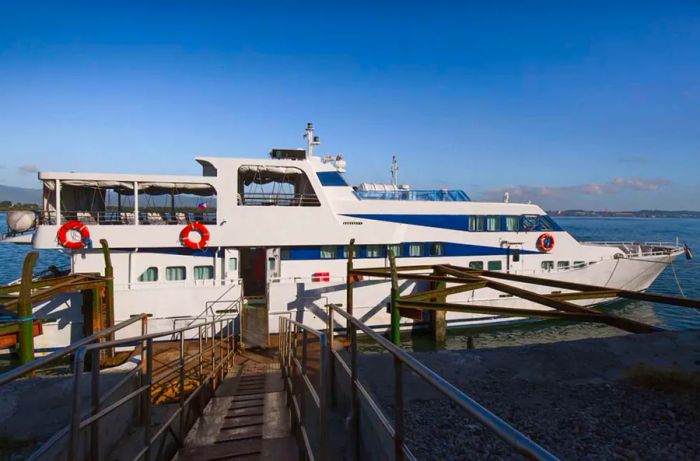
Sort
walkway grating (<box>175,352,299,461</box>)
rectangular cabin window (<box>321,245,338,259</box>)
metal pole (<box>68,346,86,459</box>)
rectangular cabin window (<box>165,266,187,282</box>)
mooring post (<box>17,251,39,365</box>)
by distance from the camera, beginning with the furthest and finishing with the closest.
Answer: rectangular cabin window (<box>321,245,338,259</box>), rectangular cabin window (<box>165,266,187,282</box>), mooring post (<box>17,251,39,365</box>), walkway grating (<box>175,352,299,461</box>), metal pole (<box>68,346,86,459</box>)

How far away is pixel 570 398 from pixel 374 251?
38.7ft

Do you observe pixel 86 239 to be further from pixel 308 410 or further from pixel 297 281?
pixel 308 410

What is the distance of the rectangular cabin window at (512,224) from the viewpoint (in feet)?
56.0

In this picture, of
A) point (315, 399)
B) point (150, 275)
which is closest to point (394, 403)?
point (315, 399)

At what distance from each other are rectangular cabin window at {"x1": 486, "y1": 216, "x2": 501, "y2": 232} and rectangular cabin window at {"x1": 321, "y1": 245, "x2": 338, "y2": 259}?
704cm

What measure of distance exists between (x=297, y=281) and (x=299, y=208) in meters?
2.84

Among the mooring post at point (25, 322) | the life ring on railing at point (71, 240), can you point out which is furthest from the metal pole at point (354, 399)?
the life ring on railing at point (71, 240)

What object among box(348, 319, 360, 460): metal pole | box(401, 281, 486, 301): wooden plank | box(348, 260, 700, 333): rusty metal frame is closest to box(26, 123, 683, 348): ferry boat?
box(348, 260, 700, 333): rusty metal frame

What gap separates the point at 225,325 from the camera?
1301 centimetres

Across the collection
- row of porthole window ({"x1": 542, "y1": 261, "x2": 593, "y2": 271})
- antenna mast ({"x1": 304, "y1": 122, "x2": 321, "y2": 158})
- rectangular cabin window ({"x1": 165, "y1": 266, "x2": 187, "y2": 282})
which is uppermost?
antenna mast ({"x1": 304, "y1": 122, "x2": 321, "y2": 158})

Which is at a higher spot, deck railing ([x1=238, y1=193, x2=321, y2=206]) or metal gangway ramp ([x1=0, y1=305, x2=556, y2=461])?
deck railing ([x1=238, y1=193, x2=321, y2=206])

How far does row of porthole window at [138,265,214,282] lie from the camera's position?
1362cm

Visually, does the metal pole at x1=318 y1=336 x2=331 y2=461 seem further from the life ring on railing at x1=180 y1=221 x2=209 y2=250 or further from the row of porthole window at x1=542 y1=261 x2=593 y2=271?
the row of porthole window at x1=542 y1=261 x2=593 y2=271

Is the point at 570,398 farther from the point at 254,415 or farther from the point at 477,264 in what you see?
the point at 477,264
